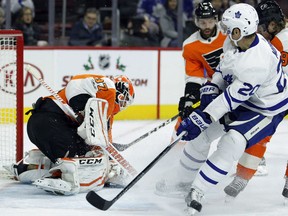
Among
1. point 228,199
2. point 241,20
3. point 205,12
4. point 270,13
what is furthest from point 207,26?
point 228,199

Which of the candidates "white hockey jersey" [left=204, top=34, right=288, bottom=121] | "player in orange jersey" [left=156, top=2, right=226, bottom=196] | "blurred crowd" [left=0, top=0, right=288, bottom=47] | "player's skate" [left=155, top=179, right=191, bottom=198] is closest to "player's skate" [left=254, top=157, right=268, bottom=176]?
"player in orange jersey" [left=156, top=2, right=226, bottom=196]

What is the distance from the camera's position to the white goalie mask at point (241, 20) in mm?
4016

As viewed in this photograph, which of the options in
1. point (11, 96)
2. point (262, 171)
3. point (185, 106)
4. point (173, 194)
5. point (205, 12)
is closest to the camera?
point (173, 194)

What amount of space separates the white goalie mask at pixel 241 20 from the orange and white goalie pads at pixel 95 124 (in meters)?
0.78

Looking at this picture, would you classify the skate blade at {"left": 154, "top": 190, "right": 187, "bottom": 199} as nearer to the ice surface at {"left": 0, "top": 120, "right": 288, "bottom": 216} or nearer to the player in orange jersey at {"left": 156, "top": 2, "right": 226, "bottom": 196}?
the ice surface at {"left": 0, "top": 120, "right": 288, "bottom": 216}

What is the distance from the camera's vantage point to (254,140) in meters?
4.11

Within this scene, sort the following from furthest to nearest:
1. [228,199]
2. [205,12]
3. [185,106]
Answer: [205,12]
[185,106]
[228,199]

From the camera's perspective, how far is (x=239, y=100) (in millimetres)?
3971

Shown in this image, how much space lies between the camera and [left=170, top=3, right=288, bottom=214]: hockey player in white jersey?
13.0 feet

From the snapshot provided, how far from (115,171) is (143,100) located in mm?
2804

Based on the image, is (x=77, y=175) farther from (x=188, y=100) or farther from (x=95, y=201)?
(x=188, y=100)

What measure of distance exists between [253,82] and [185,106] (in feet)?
2.51

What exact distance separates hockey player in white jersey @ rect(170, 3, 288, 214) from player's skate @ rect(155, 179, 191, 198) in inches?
15.0

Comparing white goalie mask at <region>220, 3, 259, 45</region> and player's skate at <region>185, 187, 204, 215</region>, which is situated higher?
white goalie mask at <region>220, 3, 259, 45</region>
